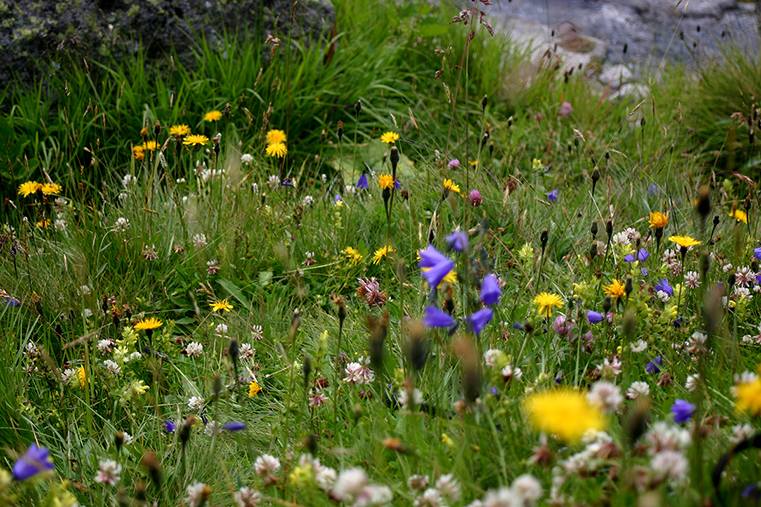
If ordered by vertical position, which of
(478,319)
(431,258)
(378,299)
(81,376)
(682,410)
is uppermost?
(431,258)

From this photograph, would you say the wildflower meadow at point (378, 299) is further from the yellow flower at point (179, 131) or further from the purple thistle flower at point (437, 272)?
the yellow flower at point (179, 131)

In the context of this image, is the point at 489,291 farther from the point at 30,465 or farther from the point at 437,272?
the point at 30,465

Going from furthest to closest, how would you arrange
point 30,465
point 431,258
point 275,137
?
point 275,137 → point 431,258 → point 30,465

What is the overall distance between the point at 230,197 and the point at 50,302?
924 millimetres

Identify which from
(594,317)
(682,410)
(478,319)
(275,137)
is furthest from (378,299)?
(275,137)

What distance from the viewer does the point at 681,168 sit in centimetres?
373

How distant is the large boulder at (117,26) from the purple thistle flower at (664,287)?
2642 millimetres

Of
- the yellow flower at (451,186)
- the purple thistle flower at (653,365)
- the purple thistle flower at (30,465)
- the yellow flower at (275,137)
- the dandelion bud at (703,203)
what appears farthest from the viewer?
the yellow flower at (275,137)

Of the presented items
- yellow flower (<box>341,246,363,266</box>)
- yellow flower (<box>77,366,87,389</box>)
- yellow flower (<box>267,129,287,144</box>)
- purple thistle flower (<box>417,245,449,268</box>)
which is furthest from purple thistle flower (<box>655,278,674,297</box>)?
yellow flower (<box>267,129,287,144</box>)

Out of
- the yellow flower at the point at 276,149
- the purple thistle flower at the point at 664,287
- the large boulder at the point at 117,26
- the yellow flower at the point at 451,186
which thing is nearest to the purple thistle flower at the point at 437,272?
the purple thistle flower at the point at 664,287

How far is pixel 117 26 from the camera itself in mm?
3807

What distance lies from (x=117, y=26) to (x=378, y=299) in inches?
116

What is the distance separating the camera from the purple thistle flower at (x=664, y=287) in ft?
6.41

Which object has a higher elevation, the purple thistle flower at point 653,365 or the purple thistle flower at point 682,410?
the purple thistle flower at point 682,410
